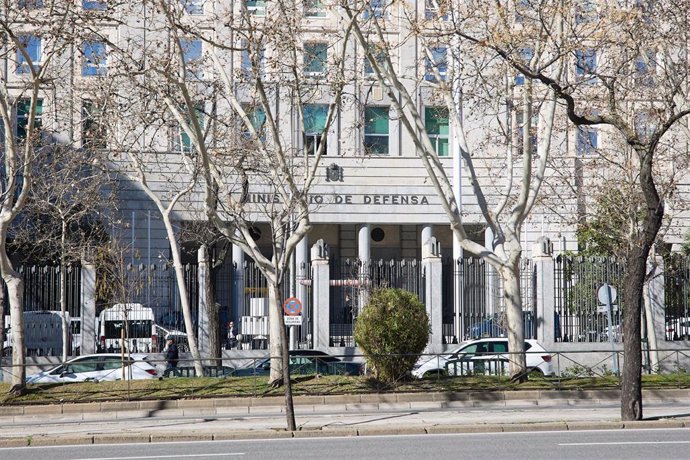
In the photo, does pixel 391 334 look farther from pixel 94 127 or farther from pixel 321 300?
pixel 94 127

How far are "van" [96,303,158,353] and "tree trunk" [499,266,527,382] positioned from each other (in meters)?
12.3

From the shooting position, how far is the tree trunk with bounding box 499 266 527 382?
2489cm

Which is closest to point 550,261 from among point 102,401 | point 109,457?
point 102,401

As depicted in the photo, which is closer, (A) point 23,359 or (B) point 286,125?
(A) point 23,359

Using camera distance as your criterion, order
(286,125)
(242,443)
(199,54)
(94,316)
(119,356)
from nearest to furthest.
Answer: (242,443), (119,356), (94,316), (199,54), (286,125)

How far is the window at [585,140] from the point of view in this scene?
2766 cm

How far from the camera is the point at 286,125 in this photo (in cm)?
4566

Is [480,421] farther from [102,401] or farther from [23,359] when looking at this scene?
[23,359]

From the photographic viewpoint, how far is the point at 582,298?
109ft

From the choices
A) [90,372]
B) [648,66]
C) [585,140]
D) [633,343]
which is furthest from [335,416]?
[585,140]

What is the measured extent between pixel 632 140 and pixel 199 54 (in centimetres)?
1892

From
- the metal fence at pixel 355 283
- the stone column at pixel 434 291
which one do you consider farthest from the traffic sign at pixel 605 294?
the metal fence at pixel 355 283

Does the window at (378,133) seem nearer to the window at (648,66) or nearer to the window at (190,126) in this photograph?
the window at (190,126)

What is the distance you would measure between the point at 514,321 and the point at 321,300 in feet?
30.8
